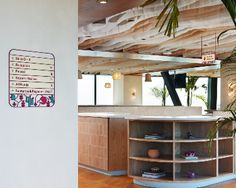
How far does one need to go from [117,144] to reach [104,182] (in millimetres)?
840

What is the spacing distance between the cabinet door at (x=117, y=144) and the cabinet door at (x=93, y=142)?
91 millimetres

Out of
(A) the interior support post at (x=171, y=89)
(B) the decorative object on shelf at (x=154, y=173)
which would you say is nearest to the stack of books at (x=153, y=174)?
(B) the decorative object on shelf at (x=154, y=173)

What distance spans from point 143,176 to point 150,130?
757 mm

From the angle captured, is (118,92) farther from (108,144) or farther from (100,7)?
(100,7)

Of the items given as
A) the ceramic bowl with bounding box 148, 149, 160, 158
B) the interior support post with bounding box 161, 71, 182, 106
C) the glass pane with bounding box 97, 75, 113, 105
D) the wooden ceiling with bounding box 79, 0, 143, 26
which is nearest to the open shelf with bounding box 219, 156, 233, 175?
the ceramic bowl with bounding box 148, 149, 160, 158

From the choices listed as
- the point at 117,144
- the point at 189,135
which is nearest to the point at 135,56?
the point at 117,144

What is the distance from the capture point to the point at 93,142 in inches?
272

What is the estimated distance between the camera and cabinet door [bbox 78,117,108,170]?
21.6 ft

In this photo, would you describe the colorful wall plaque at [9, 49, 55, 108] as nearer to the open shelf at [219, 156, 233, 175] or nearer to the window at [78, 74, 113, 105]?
the open shelf at [219, 156, 233, 175]

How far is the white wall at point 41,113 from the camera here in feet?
8.05

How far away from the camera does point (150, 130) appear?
19.2 feet

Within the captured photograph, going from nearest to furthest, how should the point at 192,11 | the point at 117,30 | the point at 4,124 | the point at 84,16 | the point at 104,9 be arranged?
the point at 4,124 → the point at 104,9 → the point at 84,16 → the point at 192,11 → the point at 117,30

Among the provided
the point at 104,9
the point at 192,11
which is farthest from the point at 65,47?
the point at 192,11

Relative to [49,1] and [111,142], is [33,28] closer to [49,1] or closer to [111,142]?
[49,1]
